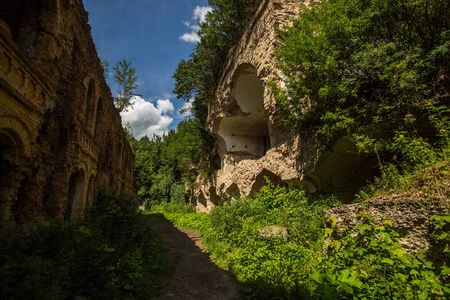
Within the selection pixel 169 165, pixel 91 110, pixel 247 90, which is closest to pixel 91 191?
pixel 91 110

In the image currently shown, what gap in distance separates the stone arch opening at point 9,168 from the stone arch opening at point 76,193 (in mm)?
3638

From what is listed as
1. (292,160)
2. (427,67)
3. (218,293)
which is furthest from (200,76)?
(218,293)

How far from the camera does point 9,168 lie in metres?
4.74

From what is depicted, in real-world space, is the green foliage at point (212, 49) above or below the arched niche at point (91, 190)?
above

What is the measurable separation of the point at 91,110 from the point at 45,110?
4.33 m

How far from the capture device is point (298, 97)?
7.71m

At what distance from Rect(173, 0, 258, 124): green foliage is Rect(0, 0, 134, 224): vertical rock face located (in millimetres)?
8898

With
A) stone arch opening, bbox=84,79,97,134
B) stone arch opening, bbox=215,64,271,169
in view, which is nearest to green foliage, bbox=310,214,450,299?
stone arch opening, bbox=84,79,97,134

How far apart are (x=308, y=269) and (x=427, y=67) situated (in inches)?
210

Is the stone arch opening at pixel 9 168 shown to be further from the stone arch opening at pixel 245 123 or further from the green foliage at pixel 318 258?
the stone arch opening at pixel 245 123

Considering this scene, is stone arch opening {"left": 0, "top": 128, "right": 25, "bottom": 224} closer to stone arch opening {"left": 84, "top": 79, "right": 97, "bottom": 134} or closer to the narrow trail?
the narrow trail

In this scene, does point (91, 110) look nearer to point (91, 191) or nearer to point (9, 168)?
point (91, 191)

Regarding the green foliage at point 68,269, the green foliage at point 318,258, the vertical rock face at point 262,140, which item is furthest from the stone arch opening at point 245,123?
the green foliage at point 68,269

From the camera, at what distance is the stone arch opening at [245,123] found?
13703 millimetres
